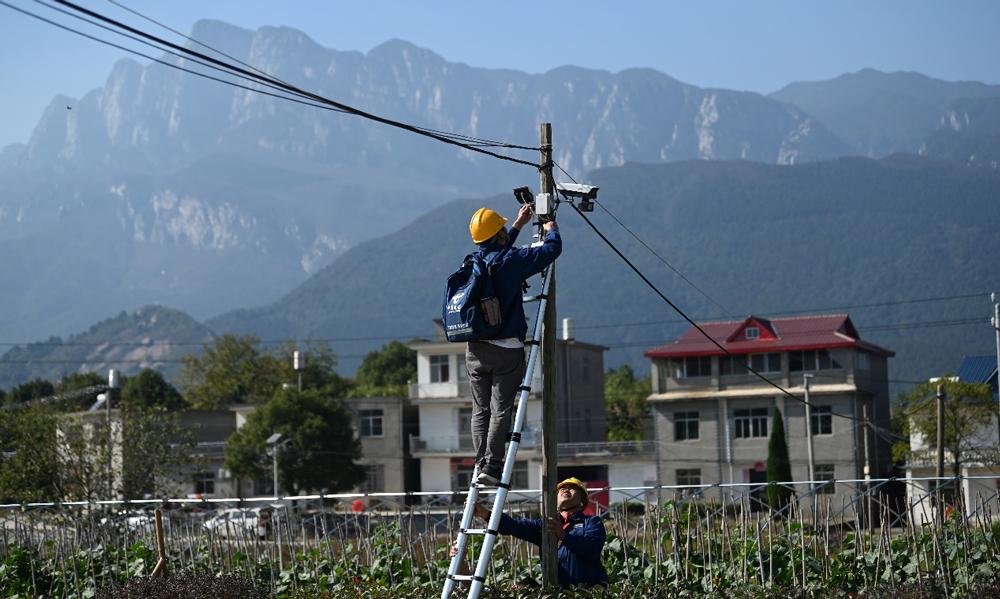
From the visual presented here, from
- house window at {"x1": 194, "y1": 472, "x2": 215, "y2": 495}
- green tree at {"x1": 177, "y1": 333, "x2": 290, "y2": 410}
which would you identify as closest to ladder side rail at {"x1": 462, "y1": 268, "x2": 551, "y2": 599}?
house window at {"x1": 194, "y1": 472, "x2": 215, "y2": 495}

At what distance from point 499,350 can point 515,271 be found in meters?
0.62

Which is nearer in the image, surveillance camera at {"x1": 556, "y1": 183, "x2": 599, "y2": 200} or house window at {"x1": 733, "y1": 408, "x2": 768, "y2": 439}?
surveillance camera at {"x1": 556, "y1": 183, "x2": 599, "y2": 200}

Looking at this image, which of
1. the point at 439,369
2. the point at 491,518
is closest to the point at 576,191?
the point at 491,518

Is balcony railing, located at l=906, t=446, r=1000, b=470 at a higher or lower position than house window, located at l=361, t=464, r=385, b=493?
higher

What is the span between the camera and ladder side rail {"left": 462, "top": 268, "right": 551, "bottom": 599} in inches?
301

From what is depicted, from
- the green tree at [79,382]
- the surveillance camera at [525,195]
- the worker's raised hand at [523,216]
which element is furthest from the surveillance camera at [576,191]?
the green tree at [79,382]

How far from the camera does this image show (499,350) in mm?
8781

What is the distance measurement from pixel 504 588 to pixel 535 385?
45643mm

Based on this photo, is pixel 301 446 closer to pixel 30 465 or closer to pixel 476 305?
pixel 30 465

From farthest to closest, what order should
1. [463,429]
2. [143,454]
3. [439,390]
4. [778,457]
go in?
[463,429], [439,390], [778,457], [143,454]

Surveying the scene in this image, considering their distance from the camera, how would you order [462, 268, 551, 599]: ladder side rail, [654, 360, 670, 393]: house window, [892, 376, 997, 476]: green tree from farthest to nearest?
[654, 360, 670, 393]: house window, [892, 376, 997, 476]: green tree, [462, 268, 551, 599]: ladder side rail

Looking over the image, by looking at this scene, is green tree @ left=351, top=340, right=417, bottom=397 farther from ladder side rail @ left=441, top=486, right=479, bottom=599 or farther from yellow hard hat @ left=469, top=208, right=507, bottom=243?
ladder side rail @ left=441, top=486, right=479, bottom=599

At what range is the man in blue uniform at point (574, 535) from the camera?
29.5ft

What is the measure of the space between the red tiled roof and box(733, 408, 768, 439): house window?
2.71 metres
